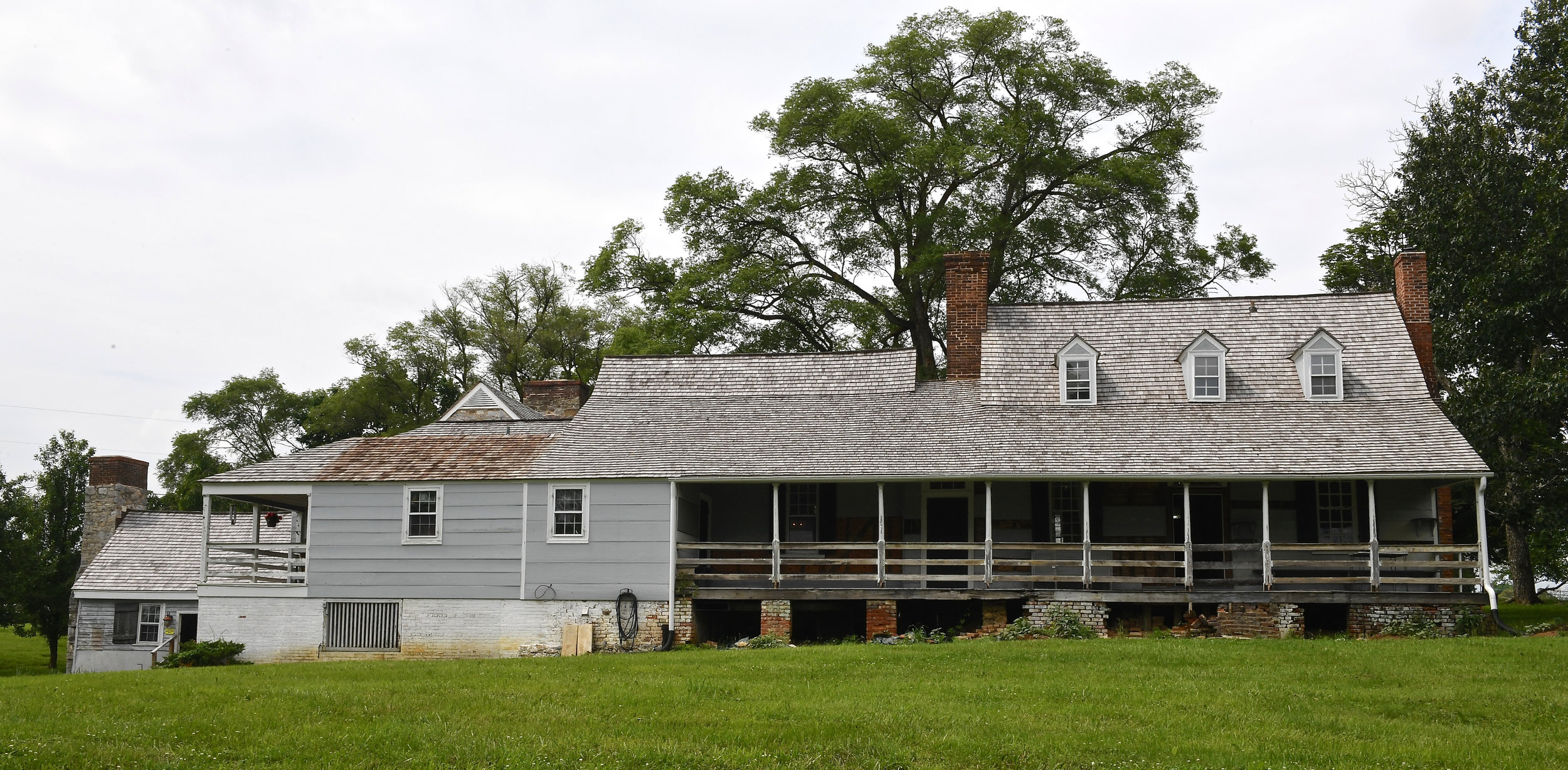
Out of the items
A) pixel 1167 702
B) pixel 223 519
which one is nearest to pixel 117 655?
pixel 223 519

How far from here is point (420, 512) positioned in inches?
975

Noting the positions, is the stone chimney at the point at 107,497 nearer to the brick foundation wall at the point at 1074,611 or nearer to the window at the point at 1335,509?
the brick foundation wall at the point at 1074,611

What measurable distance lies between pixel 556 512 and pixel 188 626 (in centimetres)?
1250

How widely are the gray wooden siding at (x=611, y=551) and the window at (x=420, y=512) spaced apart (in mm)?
1855

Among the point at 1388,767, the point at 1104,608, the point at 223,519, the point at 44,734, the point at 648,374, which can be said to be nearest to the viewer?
the point at 1388,767

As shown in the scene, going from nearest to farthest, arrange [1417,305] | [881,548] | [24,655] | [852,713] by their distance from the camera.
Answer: [852,713]
[881,548]
[1417,305]
[24,655]

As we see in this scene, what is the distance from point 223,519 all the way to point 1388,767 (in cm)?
2895

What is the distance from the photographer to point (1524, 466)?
29312 mm

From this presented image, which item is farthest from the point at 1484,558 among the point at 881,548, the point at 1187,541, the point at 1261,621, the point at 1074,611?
the point at 881,548

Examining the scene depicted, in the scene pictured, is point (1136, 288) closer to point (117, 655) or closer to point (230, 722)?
point (117, 655)

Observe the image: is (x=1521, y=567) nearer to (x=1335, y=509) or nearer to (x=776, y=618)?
(x=1335, y=509)

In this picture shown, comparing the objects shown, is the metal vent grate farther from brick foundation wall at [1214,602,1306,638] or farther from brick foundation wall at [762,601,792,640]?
brick foundation wall at [1214,602,1306,638]

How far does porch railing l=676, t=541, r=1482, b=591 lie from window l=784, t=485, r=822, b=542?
537mm

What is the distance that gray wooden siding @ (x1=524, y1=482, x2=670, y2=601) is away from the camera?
78.8ft
